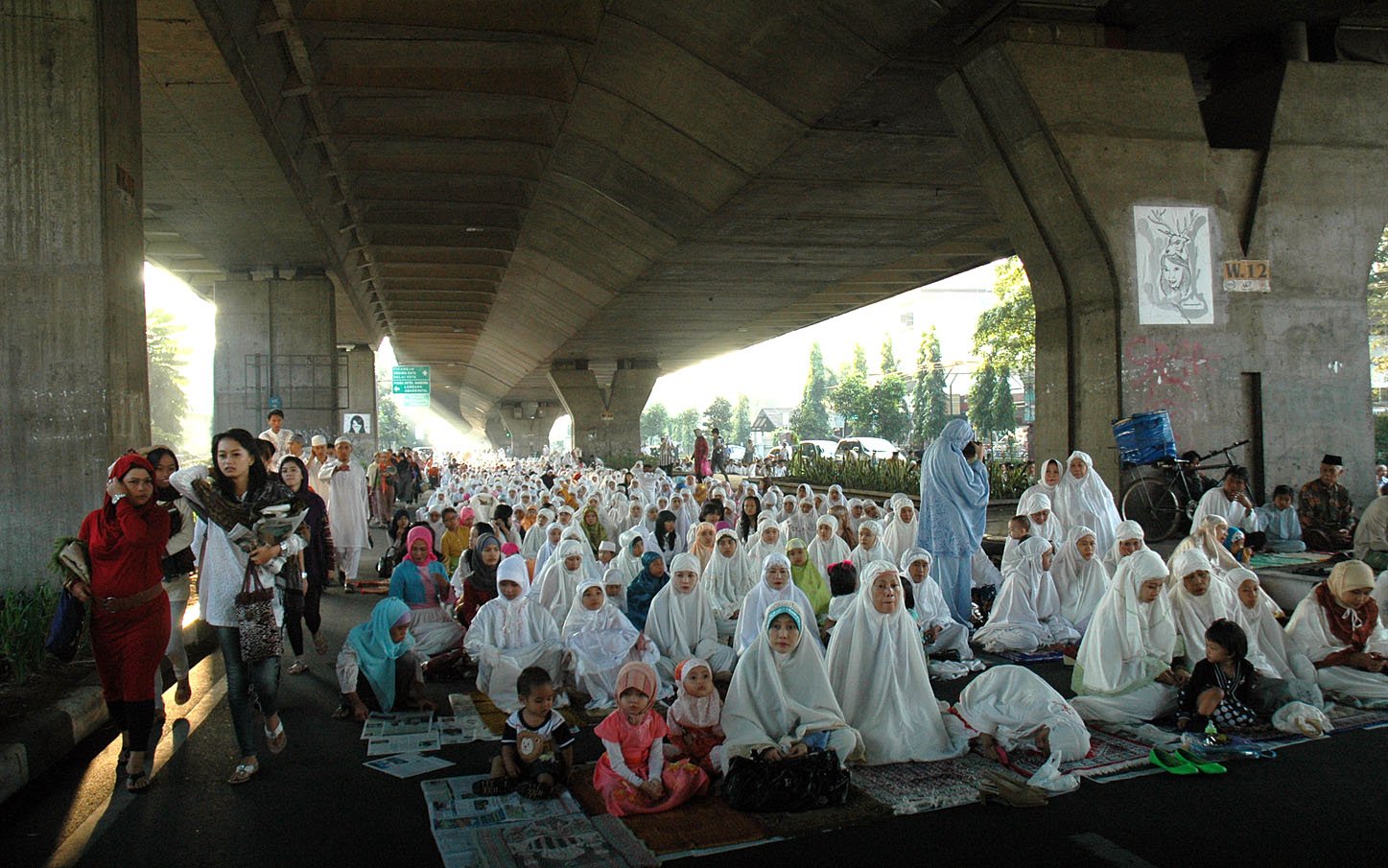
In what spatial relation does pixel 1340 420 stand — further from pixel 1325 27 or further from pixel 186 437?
pixel 186 437

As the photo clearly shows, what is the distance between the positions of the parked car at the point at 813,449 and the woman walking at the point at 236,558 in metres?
21.3

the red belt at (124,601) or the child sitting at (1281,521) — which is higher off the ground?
the red belt at (124,601)

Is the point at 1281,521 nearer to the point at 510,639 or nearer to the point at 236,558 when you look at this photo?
the point at 510,639

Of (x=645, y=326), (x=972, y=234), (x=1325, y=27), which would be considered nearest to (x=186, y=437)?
(x=645, y=326)

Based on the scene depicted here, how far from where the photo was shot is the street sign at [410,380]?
46062 mm

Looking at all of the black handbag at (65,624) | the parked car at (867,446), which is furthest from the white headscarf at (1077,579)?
the parked car at (867,446)

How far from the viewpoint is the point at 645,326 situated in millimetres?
31781

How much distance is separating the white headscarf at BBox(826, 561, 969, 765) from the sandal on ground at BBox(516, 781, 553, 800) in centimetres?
164

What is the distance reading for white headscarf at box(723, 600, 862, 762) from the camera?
4.95 meters

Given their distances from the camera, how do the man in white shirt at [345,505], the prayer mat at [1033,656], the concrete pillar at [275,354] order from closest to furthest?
the prayer mat at [1033,656], the man in white shirt at [345,505], the concrete pillar at [275,354]

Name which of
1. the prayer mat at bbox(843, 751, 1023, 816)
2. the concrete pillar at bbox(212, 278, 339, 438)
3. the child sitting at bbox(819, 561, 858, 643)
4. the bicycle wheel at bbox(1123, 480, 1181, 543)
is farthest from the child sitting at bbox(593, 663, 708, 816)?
the concrete pillar at bbox(212, 278, 339, 438)

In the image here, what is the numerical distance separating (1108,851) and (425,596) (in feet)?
17.3

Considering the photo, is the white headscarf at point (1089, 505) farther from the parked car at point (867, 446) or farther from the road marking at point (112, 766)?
the parked car at point (867, 446)

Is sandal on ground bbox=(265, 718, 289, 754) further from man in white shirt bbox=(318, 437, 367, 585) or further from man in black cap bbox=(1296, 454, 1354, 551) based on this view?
man in black cap bbox=(1296, 454, 1354, 551)
